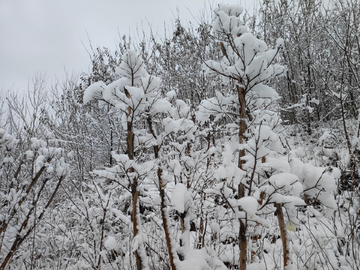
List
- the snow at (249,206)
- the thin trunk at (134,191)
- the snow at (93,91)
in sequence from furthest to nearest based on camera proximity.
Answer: the snow at (93,91) < the thin trunk at (134,191) < the snow at (249,206)

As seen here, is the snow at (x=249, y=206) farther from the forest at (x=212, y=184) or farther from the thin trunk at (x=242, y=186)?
the thin trunk at (x=242, y=186)

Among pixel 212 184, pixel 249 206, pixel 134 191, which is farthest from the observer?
pixel 212 184

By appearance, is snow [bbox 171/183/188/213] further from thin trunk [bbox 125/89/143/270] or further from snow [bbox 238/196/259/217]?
snow [bbox 238/196/259/217]

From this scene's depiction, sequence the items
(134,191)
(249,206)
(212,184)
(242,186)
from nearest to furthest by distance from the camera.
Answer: (249,206)
(242,186)
(134,191)
(212,184)

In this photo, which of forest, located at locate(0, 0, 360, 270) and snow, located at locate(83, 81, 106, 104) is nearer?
forest, located at locate(0, 0, 360, 270)

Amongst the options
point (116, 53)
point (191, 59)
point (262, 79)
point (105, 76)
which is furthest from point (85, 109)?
point (262, 79)

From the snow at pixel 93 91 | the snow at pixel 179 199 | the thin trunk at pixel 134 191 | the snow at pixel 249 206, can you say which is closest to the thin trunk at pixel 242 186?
the snow at pixel 249 206

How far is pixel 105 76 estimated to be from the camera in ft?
22.2

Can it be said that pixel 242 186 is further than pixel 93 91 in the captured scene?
No

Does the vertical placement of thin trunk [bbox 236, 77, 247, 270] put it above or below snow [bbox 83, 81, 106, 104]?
below

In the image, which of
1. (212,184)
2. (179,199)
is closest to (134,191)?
(179,199)

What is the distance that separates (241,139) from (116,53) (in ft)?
22.8

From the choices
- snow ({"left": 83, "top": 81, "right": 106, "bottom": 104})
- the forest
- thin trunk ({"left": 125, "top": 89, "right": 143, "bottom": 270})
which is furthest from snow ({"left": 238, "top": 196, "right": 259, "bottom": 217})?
snow ({"left": 83, "top": 81, "right": 106, "bottom": 104})

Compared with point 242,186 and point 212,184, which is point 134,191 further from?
point 212,184
